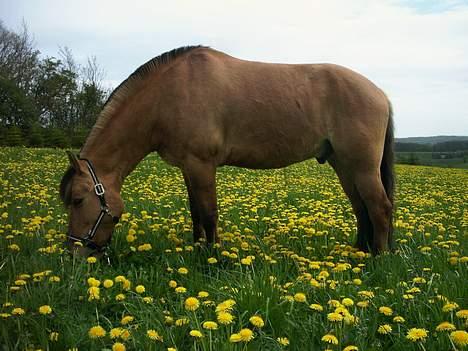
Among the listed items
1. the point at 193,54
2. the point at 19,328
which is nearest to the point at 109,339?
the point at 19,328

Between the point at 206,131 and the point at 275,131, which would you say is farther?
the point at 275,131

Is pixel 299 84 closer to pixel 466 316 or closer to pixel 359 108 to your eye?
pixel 359 108

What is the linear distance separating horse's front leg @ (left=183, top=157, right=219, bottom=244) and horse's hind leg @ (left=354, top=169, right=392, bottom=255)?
173cm

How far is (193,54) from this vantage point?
15.9 ft

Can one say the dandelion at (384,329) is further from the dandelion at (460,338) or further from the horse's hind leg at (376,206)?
the horse's hind leg at (376,206)

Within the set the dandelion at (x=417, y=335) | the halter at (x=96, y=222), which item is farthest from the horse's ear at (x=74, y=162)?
the dandelion at (x=417, y=335)

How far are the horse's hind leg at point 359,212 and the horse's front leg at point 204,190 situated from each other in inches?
68.1

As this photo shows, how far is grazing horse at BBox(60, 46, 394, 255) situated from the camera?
438cm

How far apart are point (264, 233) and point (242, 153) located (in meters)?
1.23

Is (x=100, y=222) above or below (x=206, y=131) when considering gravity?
below

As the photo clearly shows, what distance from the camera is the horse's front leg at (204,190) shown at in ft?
14.5

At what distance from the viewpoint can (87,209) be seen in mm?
4145

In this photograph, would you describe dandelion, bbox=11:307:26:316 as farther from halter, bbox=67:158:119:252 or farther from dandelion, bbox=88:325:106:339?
halter, bbox=67:158:119:252

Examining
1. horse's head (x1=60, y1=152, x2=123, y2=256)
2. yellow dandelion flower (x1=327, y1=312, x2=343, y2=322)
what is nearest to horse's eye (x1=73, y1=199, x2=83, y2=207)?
horse's head (x1=60, y1=152, x2=123, y2=256)
